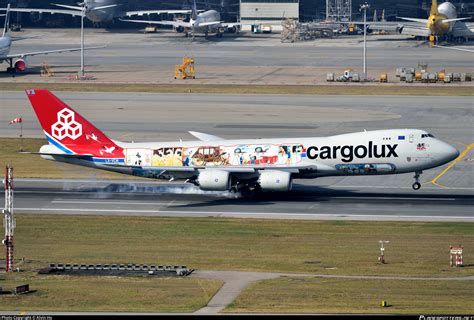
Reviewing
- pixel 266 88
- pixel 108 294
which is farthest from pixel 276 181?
pixel 266 88

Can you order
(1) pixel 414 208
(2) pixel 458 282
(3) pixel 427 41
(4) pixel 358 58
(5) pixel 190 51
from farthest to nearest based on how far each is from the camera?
(3) pixel 427 41, (5) pixel 190 51, (4) pixel 358 58, (1) pixel 414 208, (2) pixel 458 282

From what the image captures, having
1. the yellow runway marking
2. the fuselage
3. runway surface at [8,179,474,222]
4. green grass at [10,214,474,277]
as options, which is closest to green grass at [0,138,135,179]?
runway surface at [8,179,474,222]

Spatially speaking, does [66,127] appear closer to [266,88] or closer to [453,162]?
[453,162]

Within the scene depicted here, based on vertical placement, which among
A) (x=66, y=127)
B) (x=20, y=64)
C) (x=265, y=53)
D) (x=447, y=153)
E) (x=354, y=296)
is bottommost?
(x=354, y=296)

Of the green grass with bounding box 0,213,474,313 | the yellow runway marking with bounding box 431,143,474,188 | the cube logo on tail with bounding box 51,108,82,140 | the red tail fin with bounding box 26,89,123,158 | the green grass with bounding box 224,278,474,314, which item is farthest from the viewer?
the yellow runway marking with bounding box 431,143,474,188

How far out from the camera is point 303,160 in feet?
235

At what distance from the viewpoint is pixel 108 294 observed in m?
45.9

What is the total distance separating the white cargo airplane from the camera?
70938 millimetres

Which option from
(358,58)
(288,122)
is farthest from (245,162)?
(358,58)

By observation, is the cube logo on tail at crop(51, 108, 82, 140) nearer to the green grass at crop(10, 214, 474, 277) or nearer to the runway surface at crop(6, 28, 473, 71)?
the green grass at crop(10, 214, 474, 277)

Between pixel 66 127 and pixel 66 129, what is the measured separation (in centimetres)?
15

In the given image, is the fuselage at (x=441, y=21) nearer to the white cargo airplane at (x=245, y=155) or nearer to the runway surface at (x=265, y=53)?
the runway surface at (x=265, y=53)

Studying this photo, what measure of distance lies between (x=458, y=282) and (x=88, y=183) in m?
37.3

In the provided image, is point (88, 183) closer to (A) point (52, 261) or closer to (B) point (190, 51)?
(A) point (52, 261)
